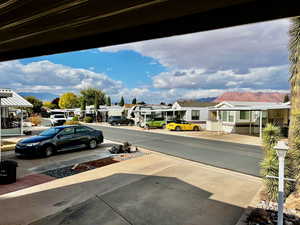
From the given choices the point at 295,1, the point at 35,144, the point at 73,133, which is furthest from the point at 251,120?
the point at 295,1

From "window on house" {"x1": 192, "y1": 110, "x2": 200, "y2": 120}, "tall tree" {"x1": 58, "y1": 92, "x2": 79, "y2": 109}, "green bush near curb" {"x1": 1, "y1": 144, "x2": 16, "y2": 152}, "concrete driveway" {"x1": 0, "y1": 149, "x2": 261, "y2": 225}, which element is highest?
"tall tree" {"x1": 58, "y1": 92, "x2": 79, "y2": 109}

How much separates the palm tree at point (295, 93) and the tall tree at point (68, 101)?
6913 cm

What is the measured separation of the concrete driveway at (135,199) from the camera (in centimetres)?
442

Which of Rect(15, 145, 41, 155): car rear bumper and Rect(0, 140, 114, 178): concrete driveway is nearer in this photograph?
Rect(0, 140, 114, 178): concrete driveway

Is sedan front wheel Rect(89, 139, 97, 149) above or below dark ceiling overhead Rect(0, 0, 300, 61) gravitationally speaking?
below

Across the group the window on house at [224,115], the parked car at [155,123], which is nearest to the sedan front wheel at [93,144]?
the parked car at [155,123]

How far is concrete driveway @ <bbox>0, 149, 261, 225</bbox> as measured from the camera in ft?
14.5

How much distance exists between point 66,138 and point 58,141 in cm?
51

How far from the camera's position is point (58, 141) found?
10.8 metres

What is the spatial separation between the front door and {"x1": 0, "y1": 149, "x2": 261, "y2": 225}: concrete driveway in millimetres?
4066

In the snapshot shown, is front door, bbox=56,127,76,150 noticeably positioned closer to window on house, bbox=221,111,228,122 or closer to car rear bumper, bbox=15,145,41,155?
car rear bumper, bbox=15,145,41,155

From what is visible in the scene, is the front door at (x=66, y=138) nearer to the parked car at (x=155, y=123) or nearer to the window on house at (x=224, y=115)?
the parked car at (x=155, y=123)

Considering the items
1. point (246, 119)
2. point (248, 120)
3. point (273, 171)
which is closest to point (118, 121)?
point (246, 119)

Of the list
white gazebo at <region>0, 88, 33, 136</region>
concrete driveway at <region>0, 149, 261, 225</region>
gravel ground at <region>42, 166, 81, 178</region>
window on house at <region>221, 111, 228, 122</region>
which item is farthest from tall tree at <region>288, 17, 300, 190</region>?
window on house at <region>221, 111, 228, 122</region>
